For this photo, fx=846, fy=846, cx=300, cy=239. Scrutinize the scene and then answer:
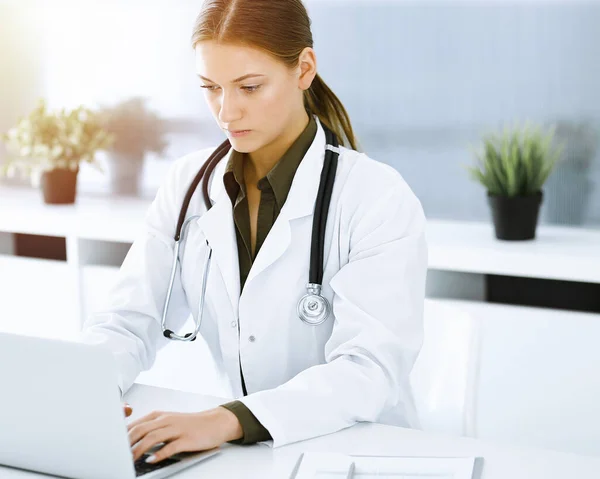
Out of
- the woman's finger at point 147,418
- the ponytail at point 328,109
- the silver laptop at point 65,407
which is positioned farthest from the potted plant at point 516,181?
the silver laptop at point 65,407

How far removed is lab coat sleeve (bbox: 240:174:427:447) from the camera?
1.26m

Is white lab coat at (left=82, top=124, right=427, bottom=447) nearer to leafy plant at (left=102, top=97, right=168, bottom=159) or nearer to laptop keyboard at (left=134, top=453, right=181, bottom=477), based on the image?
laptop keyboard at (left=134, top=453, right=181, bottom=477)

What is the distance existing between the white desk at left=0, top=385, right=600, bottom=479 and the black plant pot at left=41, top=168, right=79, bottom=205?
6.74 feet

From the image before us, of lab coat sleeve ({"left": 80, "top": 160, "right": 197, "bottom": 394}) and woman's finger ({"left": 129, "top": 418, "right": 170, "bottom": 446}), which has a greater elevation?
lab coat sleeve ({"left": 80, "top": 160, "right": 197, "bottom": 394})

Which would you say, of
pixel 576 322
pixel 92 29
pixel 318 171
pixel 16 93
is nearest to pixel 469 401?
pixel 318 171

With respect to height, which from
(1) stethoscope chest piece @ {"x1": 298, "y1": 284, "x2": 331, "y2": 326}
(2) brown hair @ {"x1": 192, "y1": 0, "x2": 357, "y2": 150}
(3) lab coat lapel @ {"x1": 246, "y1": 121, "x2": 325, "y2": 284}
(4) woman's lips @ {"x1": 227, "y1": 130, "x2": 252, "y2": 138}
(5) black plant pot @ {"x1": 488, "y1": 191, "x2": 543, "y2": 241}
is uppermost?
(2) brown hair @ {"x1": 192, "y1": 0, "x2": 357, "y2": 150}

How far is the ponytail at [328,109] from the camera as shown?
69.0 inches

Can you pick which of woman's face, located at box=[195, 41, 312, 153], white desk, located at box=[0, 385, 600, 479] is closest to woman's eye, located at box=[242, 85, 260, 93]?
woman's face, located at box=[195, 41, 312, 153]

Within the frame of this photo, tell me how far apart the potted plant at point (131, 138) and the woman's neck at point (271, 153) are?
149 cm

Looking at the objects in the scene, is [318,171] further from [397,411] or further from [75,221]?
[75,221]

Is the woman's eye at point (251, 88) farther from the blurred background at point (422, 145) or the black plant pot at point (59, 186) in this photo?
the black plant pot at point (59, 186)

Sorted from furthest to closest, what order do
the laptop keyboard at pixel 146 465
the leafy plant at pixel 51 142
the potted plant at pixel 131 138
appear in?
the potted plant at pixel 131 138 < the leafy plant at pixel 51 142 < the laptop keyboard at pixel 146 465

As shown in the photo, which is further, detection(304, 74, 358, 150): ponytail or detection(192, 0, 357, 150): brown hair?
detection(304, 74, 358, 150): ponytail

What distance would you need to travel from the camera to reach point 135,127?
319 centimetres
